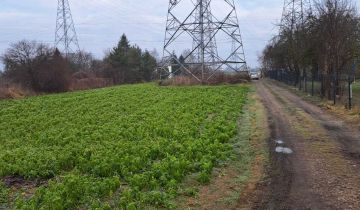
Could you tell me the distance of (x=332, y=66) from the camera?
3033 centimetres

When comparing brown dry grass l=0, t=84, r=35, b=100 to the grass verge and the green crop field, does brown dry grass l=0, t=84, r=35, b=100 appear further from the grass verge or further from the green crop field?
the grass verge

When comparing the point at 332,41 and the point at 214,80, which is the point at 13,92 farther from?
the point at 332,41

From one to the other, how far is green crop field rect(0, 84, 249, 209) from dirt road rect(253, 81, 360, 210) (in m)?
1.52

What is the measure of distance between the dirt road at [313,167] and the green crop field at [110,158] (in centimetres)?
152

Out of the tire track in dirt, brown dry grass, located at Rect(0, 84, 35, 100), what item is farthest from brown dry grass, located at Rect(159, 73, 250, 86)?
the tire track in dirt

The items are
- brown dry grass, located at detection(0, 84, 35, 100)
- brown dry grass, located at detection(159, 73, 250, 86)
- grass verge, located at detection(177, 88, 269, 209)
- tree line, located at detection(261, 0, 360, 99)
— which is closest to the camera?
grass verge, located at detection(177, 88, 269, 209)

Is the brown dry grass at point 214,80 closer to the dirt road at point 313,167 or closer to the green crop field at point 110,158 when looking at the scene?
the green crop field at point 110,158

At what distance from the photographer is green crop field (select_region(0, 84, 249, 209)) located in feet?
28.0

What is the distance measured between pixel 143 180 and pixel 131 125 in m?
8.47

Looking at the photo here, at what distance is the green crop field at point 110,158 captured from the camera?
852cm

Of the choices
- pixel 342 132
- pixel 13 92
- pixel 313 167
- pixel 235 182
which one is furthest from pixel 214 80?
Answer: pixel 235 182

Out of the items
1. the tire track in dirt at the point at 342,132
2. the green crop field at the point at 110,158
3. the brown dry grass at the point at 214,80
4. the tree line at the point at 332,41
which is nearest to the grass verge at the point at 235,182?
Answer: the green crop field at the point at 110,158

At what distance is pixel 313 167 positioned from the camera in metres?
10.2

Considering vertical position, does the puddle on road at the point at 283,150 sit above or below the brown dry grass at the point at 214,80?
below
